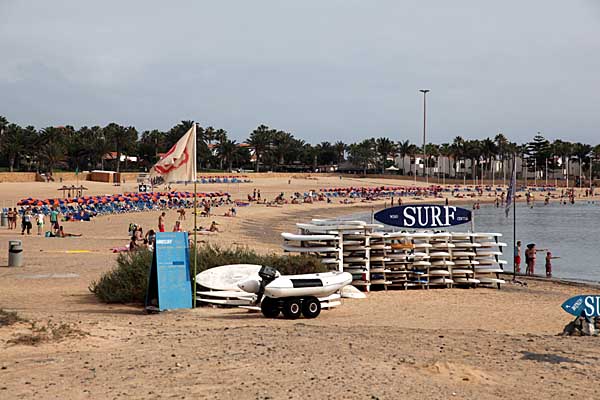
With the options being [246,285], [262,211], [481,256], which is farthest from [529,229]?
[246,285]

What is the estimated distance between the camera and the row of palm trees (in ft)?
312

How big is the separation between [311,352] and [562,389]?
2.73 m

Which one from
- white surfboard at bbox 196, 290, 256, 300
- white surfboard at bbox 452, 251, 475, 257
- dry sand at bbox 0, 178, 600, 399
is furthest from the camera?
white surfboard at bbox 452, 251, 475, 257

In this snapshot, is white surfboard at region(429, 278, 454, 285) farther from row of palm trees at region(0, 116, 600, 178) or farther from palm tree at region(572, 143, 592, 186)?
palm tree at region(572, 143, 592, 186)

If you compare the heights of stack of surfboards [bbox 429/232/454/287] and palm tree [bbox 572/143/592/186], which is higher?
palm tree [bbox 572/143/592/186]

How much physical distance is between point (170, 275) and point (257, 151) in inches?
4515

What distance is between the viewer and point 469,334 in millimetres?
9891

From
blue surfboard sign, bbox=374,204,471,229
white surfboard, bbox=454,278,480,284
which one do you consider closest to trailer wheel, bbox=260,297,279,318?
blue surfboard sign, bbox=374,204,471,229

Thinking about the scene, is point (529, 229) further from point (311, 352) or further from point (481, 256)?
point (311, 352)

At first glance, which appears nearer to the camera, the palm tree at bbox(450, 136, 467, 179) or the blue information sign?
the blue information sign

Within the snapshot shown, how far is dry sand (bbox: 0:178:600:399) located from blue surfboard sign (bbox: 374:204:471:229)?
13.2 ft

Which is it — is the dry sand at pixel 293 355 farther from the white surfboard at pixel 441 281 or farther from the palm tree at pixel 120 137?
the palm tree at pixel 120 137

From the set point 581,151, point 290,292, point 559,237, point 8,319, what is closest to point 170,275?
point 290,292

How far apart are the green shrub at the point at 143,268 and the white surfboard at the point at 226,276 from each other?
73 centimetres
